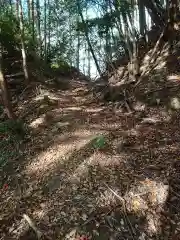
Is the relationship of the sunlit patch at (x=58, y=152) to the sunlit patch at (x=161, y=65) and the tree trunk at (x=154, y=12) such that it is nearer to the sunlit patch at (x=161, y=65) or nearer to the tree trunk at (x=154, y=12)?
the sunlit patch at (x=161, y=65)

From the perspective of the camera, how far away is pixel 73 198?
20.9 ft

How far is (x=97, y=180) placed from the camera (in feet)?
22.0

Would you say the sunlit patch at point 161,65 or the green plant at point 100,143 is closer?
the green plant at point 100,143

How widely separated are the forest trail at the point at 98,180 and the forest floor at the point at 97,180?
0.02m

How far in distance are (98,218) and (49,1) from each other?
78.9 ft

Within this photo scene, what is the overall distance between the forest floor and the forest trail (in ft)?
0.05

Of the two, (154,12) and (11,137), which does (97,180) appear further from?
(154,12)

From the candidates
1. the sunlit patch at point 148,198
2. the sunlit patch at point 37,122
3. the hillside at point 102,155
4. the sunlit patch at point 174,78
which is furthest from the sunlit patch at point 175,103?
the sunlit patch at point 37,122

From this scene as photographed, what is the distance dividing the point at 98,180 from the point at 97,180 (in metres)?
0.02

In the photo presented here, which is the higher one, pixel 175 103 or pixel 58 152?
pixel 175 103

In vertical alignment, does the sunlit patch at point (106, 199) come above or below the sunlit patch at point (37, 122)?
below

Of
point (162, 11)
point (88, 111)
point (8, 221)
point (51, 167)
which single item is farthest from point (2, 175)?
point (162, 11)

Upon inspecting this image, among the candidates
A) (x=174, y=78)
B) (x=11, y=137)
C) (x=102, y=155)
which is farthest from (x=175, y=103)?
(x=11, y=137)

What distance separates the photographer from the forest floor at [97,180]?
5754 mm
